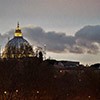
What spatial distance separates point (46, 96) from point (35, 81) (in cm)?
555

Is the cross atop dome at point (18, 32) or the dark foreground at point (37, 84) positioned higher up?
the cross atop dome at point (18, 32)

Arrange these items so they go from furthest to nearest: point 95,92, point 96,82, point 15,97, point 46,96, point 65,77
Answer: point 65,77, point 96,82, point 95,92, point 46,96, point 15,97

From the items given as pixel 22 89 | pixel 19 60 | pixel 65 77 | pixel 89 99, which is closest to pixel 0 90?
pixel 22 89

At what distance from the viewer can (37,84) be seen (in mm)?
73875

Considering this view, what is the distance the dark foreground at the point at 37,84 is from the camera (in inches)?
2682

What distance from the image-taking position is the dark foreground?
6812 centimetres

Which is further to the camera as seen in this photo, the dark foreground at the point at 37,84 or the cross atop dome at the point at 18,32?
the cross atop dome at the point at 18,32

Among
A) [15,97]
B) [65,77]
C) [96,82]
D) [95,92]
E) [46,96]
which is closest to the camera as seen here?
[15,97]

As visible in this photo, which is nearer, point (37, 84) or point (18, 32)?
point (37, 84)

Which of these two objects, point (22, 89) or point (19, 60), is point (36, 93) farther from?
point (19, 60)

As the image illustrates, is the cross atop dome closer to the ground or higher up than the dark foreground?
higher up

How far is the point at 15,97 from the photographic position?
6494cm

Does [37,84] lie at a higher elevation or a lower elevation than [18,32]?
lower

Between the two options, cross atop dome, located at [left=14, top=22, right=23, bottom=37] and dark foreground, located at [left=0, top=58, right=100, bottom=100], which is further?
cross atop dome, located at [left=14, top=22, right=23, bottom=37]
